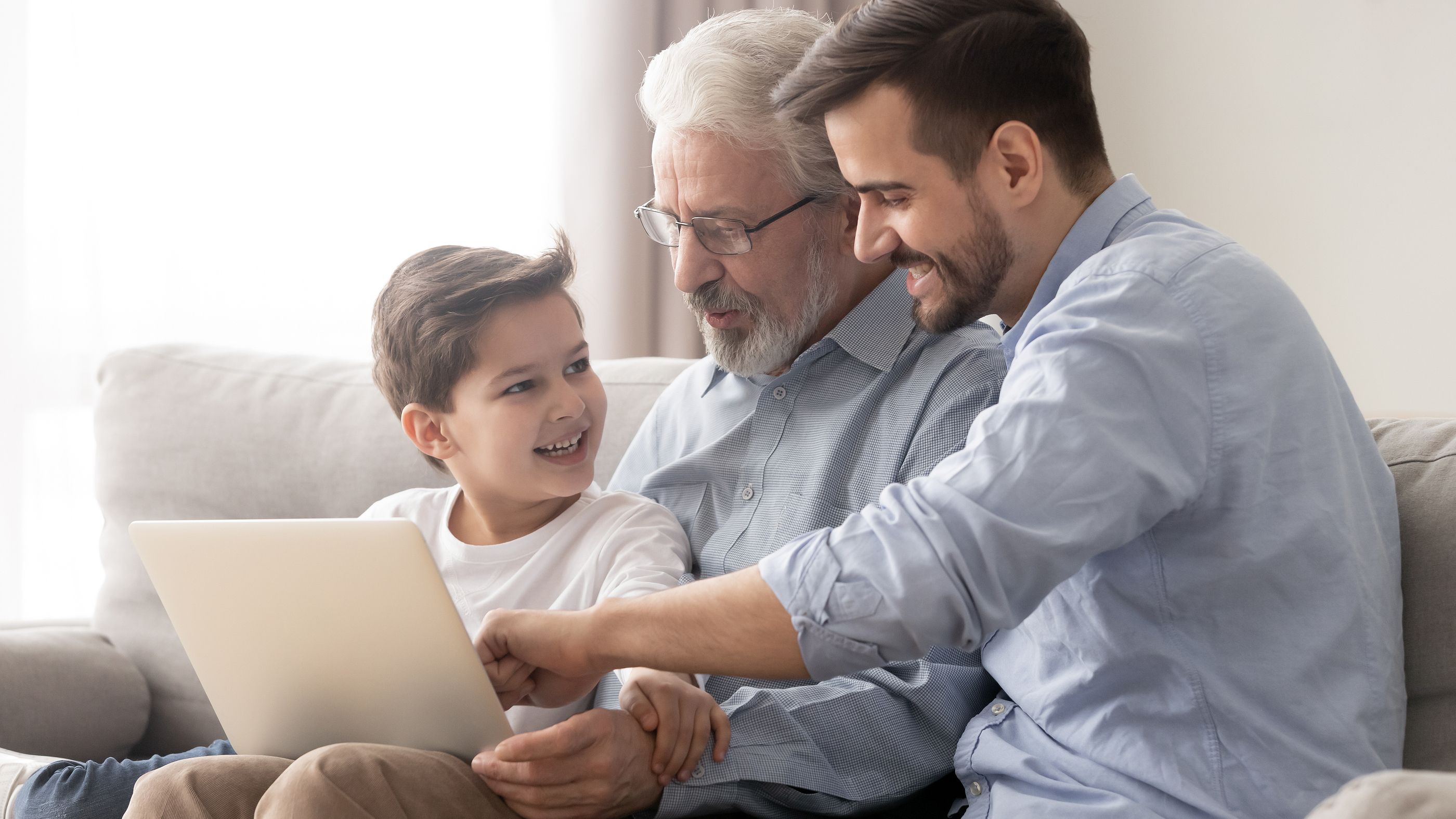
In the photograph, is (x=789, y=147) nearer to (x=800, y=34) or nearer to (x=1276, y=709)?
(x=800, y=34)

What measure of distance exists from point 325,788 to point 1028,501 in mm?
625

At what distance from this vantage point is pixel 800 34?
5.24 feet

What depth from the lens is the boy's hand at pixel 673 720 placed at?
1.14 meters

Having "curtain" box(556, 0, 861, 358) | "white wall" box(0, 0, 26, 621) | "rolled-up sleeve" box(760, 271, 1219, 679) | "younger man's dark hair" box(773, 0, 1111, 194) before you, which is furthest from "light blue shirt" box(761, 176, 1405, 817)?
"white wall" box(0, 0, 26, 621)

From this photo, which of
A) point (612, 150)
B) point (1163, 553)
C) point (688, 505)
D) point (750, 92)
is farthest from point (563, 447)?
point (612, 150)

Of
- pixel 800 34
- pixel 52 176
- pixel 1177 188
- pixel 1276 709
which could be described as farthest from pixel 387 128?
pixel 1276 709

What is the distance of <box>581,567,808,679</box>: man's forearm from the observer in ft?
2.99

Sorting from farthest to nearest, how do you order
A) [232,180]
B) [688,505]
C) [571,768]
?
[232,180]
[688,505]
[571,768]

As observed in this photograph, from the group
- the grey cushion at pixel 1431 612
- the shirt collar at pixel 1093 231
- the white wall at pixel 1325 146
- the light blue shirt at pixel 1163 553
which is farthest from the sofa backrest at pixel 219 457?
the white wall at pixel 1325 146

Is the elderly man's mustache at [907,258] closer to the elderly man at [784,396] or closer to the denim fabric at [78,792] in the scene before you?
the elderly man at [784,396]

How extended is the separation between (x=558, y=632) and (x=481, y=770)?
16 cm

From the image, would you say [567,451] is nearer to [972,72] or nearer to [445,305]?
[445,305]

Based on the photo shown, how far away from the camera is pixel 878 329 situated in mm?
1485

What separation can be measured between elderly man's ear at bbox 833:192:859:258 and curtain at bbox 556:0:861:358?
1362 millimetres
